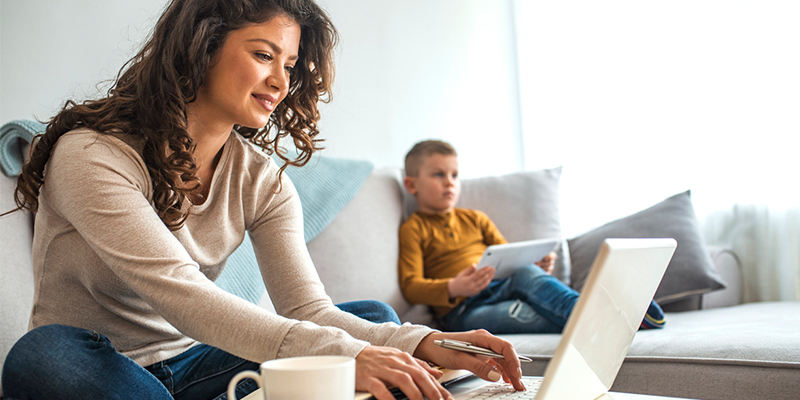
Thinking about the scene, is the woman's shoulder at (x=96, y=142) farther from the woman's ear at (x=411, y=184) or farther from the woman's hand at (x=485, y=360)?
the woman's ear at (x=411, y=184)

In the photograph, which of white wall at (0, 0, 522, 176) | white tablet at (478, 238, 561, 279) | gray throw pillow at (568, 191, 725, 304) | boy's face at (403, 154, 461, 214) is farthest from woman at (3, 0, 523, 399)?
gray throw pillow at (568, 191, 725, 304)

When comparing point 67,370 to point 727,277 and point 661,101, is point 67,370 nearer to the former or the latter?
point 727,277

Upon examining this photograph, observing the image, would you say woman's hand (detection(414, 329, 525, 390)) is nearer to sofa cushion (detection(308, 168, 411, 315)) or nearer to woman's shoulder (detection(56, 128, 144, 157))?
woman's shoulder (detection(56, 128, 144, 157))

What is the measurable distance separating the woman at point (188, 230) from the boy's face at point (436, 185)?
82 centimetres

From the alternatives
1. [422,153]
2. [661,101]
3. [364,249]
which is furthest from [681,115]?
[364,249]

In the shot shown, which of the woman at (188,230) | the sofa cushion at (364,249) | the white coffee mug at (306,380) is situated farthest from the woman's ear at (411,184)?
the white coffee mug at (306,380)

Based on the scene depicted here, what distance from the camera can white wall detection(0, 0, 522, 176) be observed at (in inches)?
55.7

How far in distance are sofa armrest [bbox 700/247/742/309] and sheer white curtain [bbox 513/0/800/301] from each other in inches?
3.8

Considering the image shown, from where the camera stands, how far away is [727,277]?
2.01m

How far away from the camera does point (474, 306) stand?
5.78 feet

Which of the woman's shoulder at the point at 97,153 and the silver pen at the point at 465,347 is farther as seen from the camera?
the woman's shoulder at the point at 97,153

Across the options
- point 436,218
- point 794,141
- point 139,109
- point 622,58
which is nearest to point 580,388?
point 139,109

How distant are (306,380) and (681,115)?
2.24 meters

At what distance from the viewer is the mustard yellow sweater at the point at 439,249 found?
1.74 meters
